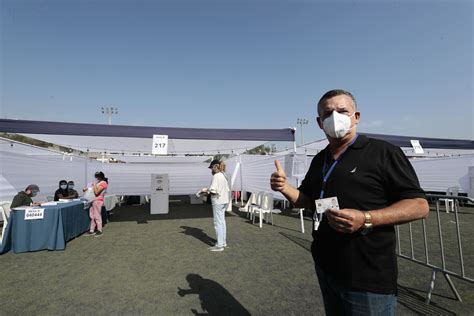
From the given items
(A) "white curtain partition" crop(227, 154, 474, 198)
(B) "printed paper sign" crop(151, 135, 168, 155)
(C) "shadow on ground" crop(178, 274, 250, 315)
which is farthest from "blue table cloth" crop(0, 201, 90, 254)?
(A) "white curtain partition" crop(227, 154, 474, 198)

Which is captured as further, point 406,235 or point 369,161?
point 406,235

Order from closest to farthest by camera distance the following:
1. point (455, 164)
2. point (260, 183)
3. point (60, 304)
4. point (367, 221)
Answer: point (367, 221), point (60, 304), point (260, 183), point (455, 164)

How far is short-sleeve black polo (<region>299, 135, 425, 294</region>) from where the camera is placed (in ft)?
3.47

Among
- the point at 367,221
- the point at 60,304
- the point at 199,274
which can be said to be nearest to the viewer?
the point at 367,221

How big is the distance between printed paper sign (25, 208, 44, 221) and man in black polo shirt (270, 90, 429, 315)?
19.2 feet

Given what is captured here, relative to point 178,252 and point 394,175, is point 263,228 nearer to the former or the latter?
point 178,252

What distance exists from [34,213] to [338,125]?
6.07m

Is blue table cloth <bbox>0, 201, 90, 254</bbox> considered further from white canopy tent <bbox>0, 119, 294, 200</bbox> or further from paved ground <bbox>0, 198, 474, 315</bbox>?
white canopy tent <bbox>0, 119, 294, 200</bbox>

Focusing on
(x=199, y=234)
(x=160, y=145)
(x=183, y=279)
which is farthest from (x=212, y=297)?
(x=160, y=145)

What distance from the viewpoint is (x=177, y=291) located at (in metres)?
3.27

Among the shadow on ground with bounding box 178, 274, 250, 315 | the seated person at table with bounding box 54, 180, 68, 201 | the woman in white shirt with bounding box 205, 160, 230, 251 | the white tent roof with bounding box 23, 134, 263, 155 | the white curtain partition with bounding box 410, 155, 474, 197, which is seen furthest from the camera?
the white curtain partition with bounding box 410, 155, 474, 197

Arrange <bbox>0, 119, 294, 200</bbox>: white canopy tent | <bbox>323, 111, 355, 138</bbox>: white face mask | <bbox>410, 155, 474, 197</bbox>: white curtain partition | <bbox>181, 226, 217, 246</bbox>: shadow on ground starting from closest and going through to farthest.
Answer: <bbox>323, 111, 355, 138</bbox>: white face mask → <bbox>181, 226, 217, 246</bbox>: shadow on ground → <bbox>0, 119, 294, 200</bbox>: white canopy tent → <bbox>410, 155, 474, 197</bbox>: white curtain partition

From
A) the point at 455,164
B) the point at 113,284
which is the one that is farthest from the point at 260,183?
the point at 455,164

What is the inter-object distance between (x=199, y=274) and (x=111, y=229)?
4460mm
